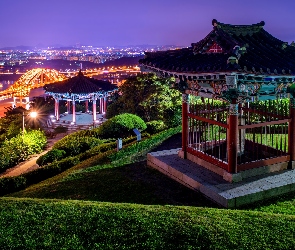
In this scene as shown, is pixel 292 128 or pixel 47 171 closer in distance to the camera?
pixel 292 128

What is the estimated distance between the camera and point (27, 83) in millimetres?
72938

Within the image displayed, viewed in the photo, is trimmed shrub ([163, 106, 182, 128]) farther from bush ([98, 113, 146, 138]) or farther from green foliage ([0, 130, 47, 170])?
green foliage ([0, 130, 47, 170])

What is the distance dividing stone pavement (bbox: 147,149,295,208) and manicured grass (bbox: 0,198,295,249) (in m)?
1.36

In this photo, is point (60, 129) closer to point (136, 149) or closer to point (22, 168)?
point (22, 168)

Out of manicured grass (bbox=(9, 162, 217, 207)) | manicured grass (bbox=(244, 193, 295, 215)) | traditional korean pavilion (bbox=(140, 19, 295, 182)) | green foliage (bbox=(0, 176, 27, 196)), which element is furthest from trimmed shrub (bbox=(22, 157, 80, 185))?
manicured grass (bbox=(244, 193, 295, 215))

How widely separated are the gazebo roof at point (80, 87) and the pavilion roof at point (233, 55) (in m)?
24.9

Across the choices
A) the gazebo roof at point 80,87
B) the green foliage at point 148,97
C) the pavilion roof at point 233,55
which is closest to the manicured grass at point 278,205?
the pavilion roof at point 233,55

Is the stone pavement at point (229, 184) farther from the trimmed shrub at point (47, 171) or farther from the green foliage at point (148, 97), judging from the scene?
the green foliage at point (148, 97)

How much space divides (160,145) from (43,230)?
423 inches

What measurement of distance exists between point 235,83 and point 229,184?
2688 millimetres

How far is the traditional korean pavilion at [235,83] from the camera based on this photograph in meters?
10.3

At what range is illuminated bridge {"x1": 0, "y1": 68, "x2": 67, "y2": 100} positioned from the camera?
6494 centimetres

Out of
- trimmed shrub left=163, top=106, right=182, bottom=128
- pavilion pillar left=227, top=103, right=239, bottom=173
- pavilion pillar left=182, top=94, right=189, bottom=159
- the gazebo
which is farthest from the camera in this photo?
the gazebo

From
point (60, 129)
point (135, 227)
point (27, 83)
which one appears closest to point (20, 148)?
point (60, 129)
